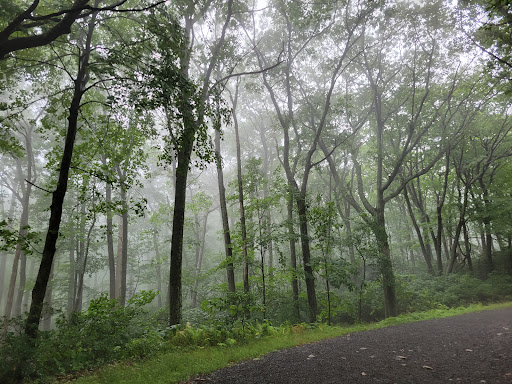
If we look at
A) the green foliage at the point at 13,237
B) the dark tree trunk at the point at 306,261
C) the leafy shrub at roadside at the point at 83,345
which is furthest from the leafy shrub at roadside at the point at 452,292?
the green foliage at the point at 13,237

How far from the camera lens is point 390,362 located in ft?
13.8

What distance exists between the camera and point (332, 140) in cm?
1323

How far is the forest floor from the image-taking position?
3.58 m

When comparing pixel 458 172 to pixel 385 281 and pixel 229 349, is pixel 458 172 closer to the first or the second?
pixel 385 281

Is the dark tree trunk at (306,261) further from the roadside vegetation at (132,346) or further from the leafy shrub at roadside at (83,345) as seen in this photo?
the leafy shrub at roadside at (83,345)

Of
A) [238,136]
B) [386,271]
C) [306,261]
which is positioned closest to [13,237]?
[306,261]

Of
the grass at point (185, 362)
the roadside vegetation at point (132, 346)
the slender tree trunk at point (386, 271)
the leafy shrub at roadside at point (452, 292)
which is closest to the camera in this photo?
the grass at point (185, 362)

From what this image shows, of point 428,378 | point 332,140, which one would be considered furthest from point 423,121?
point 428,378

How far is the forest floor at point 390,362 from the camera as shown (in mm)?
3582

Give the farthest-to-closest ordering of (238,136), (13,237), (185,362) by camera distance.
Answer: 1. (238,136)
2. (13,237)
3. (185,362)

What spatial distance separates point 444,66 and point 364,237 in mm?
8931

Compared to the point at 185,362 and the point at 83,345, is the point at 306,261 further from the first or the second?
the point at 83,345

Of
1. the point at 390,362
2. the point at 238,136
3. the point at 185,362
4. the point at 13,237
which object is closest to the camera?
the point at 390,362

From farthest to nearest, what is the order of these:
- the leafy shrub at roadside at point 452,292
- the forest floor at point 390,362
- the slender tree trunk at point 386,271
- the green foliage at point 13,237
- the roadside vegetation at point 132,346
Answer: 1. the leafy shrub at roadside at point 452,292
2. the slender tree trunk at point 386,271
3. the green foliage at point 13,237
4. the roadside vegetation at point 132,346
5. the forest floor at point 390,362
